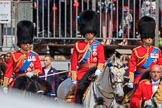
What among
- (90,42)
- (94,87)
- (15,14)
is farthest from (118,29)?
(94,87)

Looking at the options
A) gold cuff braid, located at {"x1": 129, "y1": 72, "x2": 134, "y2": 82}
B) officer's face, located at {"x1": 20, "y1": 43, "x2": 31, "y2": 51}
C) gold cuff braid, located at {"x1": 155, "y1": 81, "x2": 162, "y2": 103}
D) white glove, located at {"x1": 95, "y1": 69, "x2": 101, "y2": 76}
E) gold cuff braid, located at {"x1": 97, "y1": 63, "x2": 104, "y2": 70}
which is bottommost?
gold cuff braid, located at {"x1": 155, "y1": 81, "x2": 162, "y2": 103}

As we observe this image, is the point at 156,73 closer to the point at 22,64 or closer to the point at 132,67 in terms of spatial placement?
the point at 132,67

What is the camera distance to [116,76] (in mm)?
7559

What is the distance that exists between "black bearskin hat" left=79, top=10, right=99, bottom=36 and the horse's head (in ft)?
6.02

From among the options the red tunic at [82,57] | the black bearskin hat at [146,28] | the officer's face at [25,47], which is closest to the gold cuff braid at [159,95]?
the red tunic at [82,57]

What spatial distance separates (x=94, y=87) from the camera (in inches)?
314

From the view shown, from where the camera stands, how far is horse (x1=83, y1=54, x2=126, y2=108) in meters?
7.59

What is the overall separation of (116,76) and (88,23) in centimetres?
248

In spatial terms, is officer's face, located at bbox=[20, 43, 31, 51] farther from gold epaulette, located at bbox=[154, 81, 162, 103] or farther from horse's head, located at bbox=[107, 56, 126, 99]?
gold epaulette, located at bbox=[154, 81, 162, 103]

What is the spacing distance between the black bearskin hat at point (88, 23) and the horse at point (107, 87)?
1.77 meters

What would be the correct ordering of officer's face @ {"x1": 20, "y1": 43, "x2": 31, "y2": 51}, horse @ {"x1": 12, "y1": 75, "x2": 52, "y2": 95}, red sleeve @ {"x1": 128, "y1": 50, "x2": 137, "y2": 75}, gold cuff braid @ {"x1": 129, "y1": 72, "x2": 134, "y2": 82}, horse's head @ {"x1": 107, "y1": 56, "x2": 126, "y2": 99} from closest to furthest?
1. horse's head @ {"x1": 107, "y1": 56, "x2": 126, "y2": 99}
2. horse @ {"x1": 12, "y1": 75, "x2": 52, "y2": 95}
3. gold cuff braid @ {"x1": 129, "y1": 72, "x2": 134, "y2": 82}
4. red sleeve @ {"x1": 128, "y1": 50, "x2": 137, "y2": 75}
5. officer's face @ {"x1": 20, "y1": 43, "x2": 31, "y2": 51}

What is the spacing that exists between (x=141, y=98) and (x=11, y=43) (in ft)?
19.2

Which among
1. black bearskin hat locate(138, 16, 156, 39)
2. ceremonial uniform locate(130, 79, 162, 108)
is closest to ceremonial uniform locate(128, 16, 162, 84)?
black bearskin hat locate(138, 16, 156, 39)

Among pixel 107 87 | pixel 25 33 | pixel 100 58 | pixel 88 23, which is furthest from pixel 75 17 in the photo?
pixel 107 87
